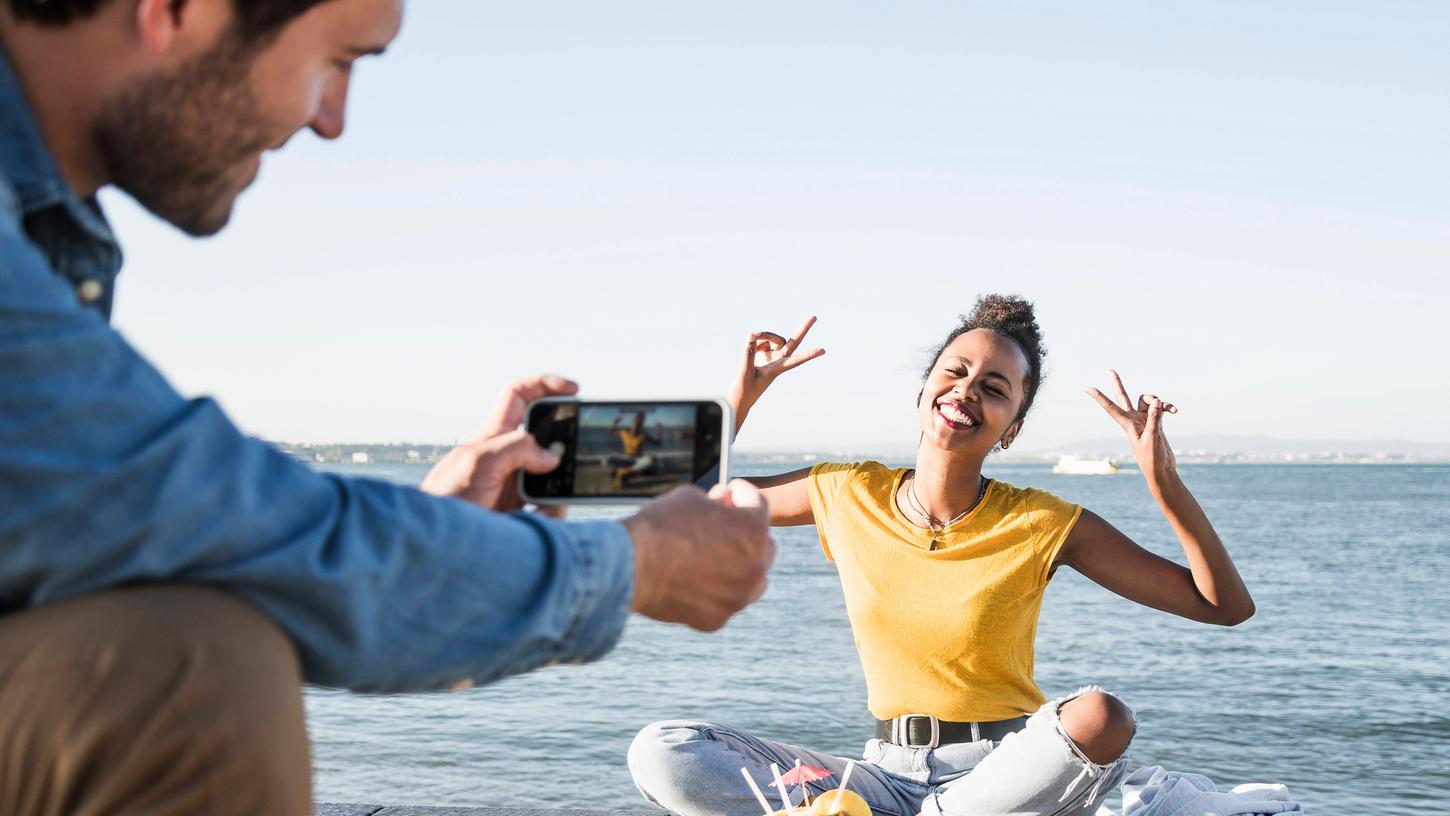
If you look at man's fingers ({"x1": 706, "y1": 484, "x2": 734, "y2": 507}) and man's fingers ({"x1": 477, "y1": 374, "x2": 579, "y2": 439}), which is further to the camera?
man's fingers ({"x1": 477, "y1": 374, "x2": 579, "y2": 439})

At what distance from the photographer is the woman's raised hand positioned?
13.1 ft

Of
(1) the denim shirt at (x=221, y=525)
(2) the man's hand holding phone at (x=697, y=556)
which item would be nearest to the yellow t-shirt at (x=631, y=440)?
(2) the man's hand holding phone at (x=697, y=556)

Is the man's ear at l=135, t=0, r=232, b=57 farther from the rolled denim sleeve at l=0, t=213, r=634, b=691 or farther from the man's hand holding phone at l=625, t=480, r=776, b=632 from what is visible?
the man's hand holding phone at l=625, t=480, r=776, b=632

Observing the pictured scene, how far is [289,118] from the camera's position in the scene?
1440mm

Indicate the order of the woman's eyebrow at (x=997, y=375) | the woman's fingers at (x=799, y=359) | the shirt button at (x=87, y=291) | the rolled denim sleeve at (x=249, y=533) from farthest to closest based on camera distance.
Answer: the woman's eyebrow at (x=997, y=375) < the woman's fingers at (x=799, y=359) < the shirt button at (x=87, y=291) < the rolled denim sleeve at (x=249, y=533)

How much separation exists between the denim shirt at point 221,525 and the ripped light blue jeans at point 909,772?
241cm

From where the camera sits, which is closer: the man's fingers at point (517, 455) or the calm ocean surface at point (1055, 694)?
the man's fingers at point (517, 455)

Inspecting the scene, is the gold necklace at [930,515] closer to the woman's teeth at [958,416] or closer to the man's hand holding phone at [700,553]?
the woman's teeth at [958,416]

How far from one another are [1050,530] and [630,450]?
7.93 feet

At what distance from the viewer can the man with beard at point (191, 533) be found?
1.11m

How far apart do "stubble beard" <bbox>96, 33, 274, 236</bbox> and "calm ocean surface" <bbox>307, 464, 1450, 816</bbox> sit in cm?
551

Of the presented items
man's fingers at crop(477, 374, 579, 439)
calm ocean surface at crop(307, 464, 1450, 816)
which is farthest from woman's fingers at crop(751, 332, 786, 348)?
calm ocean surface at crop(307, 464, 1450, 816)

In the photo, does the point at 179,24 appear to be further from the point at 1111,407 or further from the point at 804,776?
the point at 1111,407

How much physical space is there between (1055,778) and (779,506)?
1303 mm
